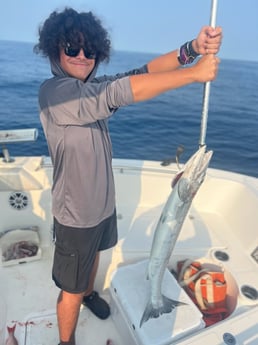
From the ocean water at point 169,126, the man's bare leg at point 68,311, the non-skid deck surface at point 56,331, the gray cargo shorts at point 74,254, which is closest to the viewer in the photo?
the gray cargo shorts at point 74,254

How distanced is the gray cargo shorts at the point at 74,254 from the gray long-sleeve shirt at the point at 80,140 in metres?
0.06

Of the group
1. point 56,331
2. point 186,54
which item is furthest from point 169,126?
point 56,331

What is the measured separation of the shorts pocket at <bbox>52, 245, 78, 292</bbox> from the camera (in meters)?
1.98

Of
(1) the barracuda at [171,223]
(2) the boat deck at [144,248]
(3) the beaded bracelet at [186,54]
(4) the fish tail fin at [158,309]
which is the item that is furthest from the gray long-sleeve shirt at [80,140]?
(2) the boat deck at [144,248]

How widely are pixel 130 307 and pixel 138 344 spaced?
0.23 metres

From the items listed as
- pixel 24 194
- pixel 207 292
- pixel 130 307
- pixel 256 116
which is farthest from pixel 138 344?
pixel 256 116

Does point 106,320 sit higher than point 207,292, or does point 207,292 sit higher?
point 207,292

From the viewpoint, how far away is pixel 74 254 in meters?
1.97

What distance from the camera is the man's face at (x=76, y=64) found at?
1.75 metres

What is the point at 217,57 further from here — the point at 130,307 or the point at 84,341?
the point at 84,341

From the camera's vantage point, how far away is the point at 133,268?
2.46 m

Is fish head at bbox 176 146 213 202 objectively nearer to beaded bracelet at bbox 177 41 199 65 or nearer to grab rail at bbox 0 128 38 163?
beaded bracelet at bbox 177 41 199 65

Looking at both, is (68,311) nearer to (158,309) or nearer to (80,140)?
(158,309)

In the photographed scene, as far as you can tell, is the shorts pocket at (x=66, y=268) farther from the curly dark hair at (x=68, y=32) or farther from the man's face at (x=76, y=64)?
the curly dark hair at (x=68, y=32)
